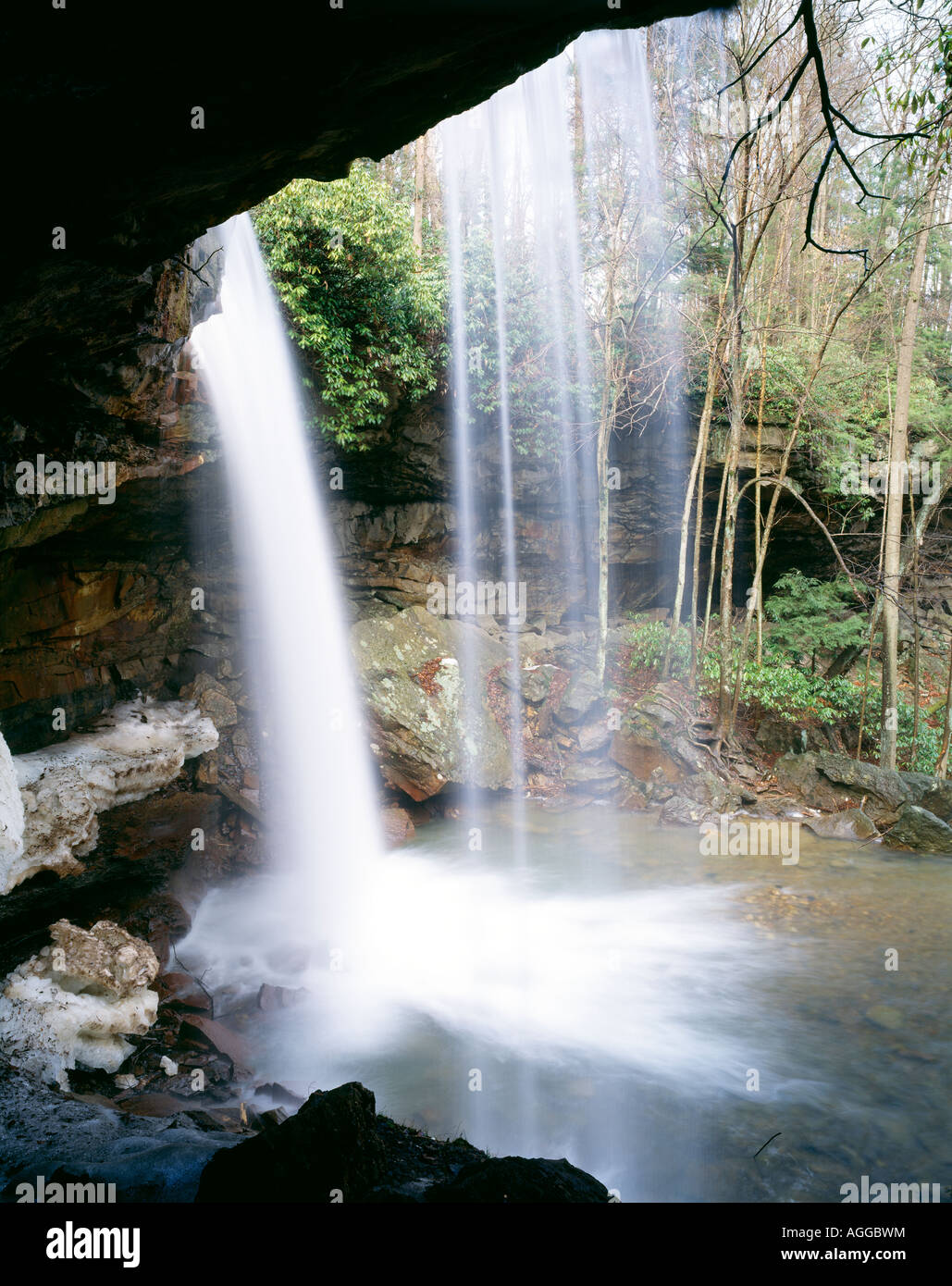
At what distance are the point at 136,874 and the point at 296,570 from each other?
5.13 meters

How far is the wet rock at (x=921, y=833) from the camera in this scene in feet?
31.6

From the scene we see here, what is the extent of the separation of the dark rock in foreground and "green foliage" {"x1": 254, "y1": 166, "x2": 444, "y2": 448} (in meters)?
8.95

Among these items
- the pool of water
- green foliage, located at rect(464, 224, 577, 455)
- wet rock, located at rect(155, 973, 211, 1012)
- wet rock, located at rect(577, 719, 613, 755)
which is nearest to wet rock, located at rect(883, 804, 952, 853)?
the pool of water

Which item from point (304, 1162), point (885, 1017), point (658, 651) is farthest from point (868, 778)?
point (304, 1162)

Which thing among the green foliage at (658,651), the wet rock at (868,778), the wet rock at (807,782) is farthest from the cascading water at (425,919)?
the green foliage at (658,651)

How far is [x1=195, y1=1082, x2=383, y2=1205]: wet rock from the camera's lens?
2.98 m

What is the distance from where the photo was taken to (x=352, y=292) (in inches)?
407

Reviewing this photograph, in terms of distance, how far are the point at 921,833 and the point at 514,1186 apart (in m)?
8.95

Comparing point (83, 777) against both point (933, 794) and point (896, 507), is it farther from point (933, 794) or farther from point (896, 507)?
point (896, 507)

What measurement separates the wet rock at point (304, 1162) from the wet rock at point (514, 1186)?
1.15 feet

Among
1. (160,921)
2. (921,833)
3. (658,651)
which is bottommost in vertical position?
(921,833)

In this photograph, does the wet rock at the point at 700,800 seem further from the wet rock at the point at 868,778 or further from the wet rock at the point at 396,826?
the wet rock at the point at 396,826

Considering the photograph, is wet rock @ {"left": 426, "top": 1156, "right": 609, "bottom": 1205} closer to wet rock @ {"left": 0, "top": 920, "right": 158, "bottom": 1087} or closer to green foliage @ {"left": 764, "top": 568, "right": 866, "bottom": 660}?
wet rock @ {"left": 0, "top": 920, "right": 158, "bottom": 1087}
